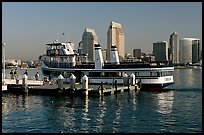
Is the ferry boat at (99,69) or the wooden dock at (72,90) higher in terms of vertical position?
the ferry boat at (99,69)

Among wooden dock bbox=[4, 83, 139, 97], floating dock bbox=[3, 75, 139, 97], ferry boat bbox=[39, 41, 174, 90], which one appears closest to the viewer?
floating dock bbox=[3, 75, 139, 97]

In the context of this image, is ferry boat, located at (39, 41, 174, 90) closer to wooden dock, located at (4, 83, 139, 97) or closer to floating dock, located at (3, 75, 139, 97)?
floating dock, located at (3, 75, 139, 97)

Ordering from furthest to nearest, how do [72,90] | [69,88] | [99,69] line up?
[99,69] → [69,88] → [72,90]

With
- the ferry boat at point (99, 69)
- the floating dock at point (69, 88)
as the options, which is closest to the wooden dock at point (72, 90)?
the floating dock at point (69, 88)

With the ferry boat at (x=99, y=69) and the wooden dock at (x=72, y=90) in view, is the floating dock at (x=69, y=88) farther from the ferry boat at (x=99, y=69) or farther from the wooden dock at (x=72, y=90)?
the ferry boat at (x=99, y=69)

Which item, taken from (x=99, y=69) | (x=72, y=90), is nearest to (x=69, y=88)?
(x=72, y=90)

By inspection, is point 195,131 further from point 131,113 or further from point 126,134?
point 131,113

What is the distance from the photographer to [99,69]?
54.8 m

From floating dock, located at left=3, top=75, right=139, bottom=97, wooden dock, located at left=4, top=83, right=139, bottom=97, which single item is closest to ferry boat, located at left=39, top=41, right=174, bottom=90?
floating dock, located at left=3, top=75, right=139, bottom=97

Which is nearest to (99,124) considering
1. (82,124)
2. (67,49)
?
(82,124)

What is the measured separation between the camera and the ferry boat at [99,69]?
52.3m

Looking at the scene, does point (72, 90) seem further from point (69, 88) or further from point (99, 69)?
point (99, 69)

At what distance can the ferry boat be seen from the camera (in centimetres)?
5228

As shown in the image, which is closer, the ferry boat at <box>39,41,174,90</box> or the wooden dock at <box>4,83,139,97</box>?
the wooden dock at <box>4,83,139,97</box>
